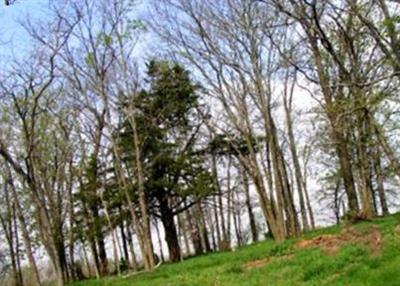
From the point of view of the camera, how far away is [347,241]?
16.6 meters

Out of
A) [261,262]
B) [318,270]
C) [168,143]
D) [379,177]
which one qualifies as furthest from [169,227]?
[318,270]

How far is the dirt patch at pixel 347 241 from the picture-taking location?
49.4ft

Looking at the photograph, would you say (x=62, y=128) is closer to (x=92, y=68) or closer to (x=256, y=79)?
(x=92, y=68)

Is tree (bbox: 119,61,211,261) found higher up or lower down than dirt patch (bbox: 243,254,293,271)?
higher up

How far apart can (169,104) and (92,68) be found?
795cm

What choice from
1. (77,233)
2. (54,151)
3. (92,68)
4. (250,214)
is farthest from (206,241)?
(92,68)

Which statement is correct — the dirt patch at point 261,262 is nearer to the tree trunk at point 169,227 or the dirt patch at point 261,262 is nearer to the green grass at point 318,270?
the green grass at point 318,270

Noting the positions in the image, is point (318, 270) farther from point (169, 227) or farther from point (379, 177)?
point (379, 177)

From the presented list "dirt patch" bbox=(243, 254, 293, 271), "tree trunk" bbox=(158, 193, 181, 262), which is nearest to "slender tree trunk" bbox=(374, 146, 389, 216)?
"tree trunk" bbox=(158, 193, 181, 262)

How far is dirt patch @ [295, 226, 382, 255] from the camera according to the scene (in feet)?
49.4

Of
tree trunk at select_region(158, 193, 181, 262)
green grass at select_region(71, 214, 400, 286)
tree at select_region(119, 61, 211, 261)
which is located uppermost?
tree at select_region(119, 61, 211, 261)

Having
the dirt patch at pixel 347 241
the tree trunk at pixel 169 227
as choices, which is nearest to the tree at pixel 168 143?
the tree trunk at pixel 169 227

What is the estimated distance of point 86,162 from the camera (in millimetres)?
43250

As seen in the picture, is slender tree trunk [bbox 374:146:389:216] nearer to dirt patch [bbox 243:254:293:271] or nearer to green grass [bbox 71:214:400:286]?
dirt patch [bbox 243:254:293:271]
